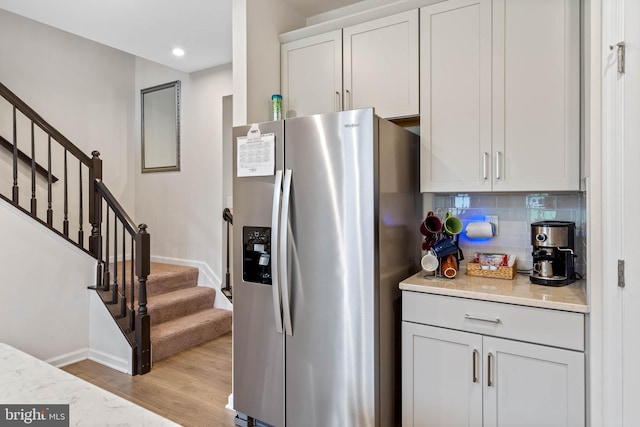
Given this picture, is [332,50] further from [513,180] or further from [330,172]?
[513,180]

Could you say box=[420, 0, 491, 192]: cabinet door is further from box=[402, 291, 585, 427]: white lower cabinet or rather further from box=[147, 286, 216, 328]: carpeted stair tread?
box=[147, 286, 216, 328]: carpeted stair tread

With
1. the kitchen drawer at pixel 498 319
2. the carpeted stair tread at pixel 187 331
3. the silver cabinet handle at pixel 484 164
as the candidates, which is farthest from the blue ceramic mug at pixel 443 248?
the carpeted stair tread at pixel 187 331

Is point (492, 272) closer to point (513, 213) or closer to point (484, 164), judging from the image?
point (513, 213)

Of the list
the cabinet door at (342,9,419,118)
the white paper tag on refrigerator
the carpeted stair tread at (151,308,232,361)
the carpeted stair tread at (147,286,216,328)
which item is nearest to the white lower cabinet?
the white paper tag on refrigerator

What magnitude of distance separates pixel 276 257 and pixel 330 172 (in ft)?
1.72

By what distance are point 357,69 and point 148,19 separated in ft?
5.61

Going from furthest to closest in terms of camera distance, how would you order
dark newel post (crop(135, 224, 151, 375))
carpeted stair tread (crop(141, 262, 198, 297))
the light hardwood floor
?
carpeted stair tread (crop(141, 262, 198, 297)) < dark newel post (crop(135, 224, 151, 375)) < the light hardwood floor

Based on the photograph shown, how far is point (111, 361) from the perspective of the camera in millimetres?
3078

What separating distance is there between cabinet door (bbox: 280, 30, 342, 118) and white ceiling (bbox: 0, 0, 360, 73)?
1.27 ft

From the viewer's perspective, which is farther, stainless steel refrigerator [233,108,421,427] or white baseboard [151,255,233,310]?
white baseboard [151,255,233,310]

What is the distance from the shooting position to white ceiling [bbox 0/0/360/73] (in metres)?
2.68

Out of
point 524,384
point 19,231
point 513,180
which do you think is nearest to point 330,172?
point 513,180

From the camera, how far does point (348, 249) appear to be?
185 cm

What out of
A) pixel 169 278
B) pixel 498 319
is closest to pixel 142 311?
pixel 169 278
